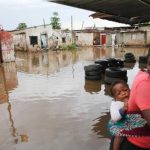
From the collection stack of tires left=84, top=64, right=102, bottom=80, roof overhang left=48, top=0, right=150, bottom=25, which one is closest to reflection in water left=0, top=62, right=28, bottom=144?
roof overhang left=48, top=0, right=150, bottom=25

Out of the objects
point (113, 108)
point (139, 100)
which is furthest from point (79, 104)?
point (139, 100)

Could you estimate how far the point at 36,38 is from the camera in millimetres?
41156

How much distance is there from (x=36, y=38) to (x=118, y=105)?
130 feet

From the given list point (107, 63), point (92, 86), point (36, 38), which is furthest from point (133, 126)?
point (36, 38)

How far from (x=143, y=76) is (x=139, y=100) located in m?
0.20

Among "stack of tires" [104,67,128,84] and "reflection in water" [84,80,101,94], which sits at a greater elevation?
"stack of tires" [104,67,128,84]

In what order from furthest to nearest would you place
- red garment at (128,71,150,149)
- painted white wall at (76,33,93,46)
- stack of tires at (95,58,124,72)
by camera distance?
1. painted white wall at (76,33,93,46)
2. stack of tires at (95,58,124,72)
3. red garment at (128,71,150,149)

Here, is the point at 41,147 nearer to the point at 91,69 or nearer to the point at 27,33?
the point at 91,69

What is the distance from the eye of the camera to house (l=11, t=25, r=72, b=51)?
1594 inches

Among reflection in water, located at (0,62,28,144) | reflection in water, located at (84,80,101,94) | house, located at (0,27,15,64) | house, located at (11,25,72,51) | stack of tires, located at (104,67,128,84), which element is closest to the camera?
reflection in water, located at (0,62,28,144)

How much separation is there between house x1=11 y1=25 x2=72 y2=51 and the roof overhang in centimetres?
3159

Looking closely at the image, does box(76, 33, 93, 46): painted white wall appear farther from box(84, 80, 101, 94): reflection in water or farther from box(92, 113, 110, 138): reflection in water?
box(92, 113, 110, 138): reflection in water

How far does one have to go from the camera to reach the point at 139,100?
2.02 metres

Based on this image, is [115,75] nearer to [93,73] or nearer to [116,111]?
[93,73]
